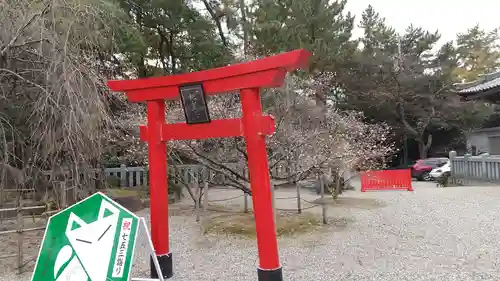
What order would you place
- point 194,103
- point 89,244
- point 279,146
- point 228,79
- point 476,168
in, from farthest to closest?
point 476,168 → point 279,146 → point 194,103 → point 228,79 → point 89,244

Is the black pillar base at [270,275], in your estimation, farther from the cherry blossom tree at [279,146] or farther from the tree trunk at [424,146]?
the tree trunk at [424,146]

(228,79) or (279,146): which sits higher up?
(228,79)

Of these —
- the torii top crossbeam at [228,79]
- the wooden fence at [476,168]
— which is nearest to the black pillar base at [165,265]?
the torii top crossbeam at [228,79]

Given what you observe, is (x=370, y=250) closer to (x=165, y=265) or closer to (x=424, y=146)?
(x=165, y=265)

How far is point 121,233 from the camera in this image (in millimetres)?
3164

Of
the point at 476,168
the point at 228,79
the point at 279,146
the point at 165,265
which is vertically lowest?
the point at 165,265

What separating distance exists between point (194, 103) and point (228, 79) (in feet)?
1.46

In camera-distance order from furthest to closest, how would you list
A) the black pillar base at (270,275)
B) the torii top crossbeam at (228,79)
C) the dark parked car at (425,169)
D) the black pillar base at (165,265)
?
the dark parked car at (425,169)
the black pillar base at (165,265)
the black pillar base at (270,275)
the torii top crossbeam at (228,79)

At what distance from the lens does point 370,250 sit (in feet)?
17.8

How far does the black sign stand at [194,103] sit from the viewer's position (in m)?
4.12

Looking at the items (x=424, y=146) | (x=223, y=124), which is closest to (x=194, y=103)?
(x=223, y=124)

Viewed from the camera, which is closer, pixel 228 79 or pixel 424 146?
pixel 228 79

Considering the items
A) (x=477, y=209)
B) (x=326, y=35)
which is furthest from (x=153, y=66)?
(x=477, y=209)

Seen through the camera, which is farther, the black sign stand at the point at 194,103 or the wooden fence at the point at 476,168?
the wooden fence at the point at 476,168
